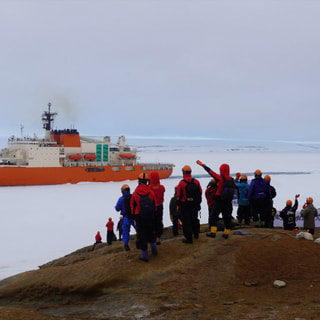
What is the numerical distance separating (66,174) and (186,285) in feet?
102

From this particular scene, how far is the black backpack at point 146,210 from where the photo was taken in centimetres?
656

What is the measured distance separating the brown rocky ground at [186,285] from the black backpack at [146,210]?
2.35 feet

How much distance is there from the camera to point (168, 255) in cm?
664

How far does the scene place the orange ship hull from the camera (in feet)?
106

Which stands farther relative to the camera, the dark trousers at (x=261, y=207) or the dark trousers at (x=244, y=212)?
the dark trousers at (x=244, y=212)

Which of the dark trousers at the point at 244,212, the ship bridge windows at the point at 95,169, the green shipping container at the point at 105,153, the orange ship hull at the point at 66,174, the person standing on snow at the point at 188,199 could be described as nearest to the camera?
the person standing on snow at the point at 188,199

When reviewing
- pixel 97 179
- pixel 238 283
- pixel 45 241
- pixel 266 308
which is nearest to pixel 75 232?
Result: pixel 45 241

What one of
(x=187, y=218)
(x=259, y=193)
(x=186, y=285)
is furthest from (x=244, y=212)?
(x=186, y=285)

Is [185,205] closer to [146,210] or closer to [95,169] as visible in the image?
[146,210]

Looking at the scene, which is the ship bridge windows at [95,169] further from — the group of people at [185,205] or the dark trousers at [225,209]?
the dark trousers at [225,209]

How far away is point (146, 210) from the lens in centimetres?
657

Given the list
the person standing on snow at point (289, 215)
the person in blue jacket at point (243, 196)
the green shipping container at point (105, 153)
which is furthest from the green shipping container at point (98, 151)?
the person standing on snow at point (289, 215)

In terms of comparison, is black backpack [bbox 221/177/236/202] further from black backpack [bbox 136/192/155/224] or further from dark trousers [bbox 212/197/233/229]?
black backpack [bbox 136/192/155/224]

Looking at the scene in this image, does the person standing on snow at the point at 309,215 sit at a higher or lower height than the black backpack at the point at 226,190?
lower
